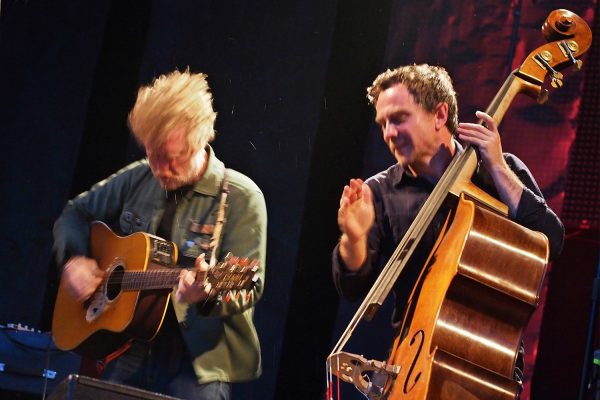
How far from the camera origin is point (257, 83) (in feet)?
11.7

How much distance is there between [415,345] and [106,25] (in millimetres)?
2182

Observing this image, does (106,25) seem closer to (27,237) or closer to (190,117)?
(190,117)

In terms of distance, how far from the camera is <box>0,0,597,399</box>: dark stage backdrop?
326 centimetres

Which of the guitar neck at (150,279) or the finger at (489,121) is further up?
the finger at (489,121)

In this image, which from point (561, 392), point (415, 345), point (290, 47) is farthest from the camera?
point (561, 392)

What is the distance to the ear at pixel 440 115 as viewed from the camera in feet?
9.73

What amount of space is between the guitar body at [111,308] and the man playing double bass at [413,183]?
26.0 inches

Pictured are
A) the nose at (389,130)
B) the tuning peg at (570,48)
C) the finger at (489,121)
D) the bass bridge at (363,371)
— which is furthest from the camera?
the nose at (389,130)

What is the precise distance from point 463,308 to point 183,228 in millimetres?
1234

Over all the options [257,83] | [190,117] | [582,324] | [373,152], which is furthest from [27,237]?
[582,324]

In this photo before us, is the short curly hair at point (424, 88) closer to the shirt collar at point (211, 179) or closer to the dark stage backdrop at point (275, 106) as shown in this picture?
the dark stage backdrop at point (275, 106)

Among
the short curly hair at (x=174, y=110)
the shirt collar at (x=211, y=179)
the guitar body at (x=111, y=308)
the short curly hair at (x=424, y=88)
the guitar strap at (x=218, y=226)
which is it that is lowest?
the guitar body at (x=111, y=308)

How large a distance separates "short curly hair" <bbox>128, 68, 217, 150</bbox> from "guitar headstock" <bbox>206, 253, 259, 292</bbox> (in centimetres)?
66

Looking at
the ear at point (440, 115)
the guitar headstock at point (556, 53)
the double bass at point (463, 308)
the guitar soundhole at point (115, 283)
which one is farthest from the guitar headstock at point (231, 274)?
the guitar headstock at point (556, 53)
